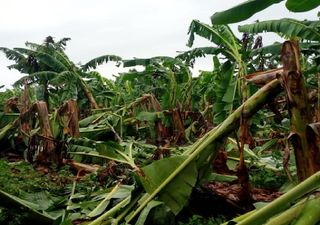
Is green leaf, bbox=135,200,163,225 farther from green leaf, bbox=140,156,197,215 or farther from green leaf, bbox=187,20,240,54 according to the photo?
green leaf, bbox=187,20,240,54

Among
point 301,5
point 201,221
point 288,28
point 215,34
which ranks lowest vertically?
point 201,221

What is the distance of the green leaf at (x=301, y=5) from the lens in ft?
6.33

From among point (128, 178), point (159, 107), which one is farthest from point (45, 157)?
point (159, 107)

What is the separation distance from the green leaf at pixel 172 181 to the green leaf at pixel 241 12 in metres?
0.76

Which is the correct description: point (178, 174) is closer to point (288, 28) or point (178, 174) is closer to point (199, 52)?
point (288, 28)

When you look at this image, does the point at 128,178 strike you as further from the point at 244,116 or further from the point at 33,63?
the point at 33,63

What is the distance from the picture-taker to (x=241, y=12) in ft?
7.02

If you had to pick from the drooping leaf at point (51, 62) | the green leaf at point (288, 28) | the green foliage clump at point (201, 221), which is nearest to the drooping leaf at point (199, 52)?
the green leaf at point (288, 28)

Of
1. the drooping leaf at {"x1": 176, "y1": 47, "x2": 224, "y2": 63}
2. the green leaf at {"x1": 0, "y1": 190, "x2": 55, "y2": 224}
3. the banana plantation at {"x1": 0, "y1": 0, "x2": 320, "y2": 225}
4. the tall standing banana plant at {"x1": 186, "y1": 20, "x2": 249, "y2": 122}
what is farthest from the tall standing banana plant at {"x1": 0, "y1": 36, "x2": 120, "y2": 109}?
the green leaf at {"x1": 0, "y1": 190, "x2": 55, "y2": 224}

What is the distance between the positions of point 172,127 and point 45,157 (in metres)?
2.46

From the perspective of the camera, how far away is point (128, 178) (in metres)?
3.30

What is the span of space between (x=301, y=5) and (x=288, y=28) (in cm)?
277

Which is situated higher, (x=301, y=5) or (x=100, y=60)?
(x=100, y=60)

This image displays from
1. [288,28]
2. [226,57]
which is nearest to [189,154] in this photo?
[288,28]
